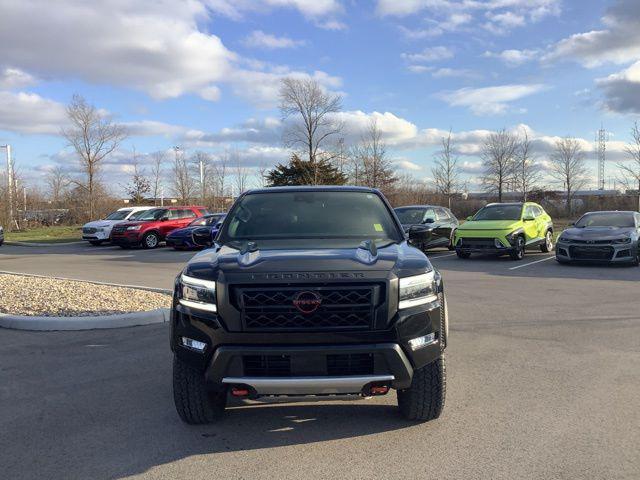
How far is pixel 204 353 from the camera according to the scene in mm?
3549

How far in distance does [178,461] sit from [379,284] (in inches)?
68.0

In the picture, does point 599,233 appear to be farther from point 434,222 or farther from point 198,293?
point 198,293

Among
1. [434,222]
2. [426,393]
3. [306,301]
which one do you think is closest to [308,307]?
[306,301]

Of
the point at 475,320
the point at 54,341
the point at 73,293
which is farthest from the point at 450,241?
the point at 54,341

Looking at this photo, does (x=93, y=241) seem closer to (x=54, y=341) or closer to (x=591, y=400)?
(x=54, y=341)

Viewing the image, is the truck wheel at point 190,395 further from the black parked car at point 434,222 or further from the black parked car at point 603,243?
the black parked car at point 434,222

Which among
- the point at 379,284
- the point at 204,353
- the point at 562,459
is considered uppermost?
the point at 379,284

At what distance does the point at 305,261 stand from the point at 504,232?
Answer: 12784 mm

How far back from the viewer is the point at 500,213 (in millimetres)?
16828

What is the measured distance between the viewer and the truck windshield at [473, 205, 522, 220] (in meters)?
16.5

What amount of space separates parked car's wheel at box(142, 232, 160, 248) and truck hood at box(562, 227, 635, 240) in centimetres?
1618

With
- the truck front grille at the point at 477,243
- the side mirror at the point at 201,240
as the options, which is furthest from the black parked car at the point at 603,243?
the side mirror at the point at 201,240

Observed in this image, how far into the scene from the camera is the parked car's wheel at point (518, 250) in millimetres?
15406

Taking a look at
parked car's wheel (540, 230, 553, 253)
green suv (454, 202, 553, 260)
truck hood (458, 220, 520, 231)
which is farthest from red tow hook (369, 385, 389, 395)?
parked car's wheel (540, 230, 553, 253)
